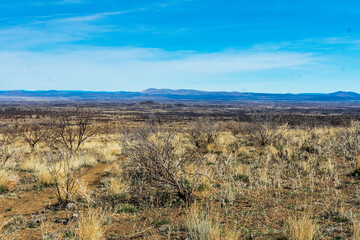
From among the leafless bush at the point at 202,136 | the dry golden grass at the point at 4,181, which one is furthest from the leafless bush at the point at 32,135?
the leafless bush at the point at 202,136

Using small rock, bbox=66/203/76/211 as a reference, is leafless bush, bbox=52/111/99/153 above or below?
above

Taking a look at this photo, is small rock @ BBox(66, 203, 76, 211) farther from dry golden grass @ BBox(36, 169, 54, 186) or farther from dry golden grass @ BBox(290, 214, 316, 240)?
dry golden grass @ BBox(290, 214, 316, 240)

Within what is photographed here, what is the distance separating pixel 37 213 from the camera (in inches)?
219

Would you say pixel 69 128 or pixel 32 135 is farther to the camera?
pixel 32 135

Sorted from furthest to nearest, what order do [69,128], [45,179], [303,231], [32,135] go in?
[32,135] < [69,128] < [45,179] < [303,231]

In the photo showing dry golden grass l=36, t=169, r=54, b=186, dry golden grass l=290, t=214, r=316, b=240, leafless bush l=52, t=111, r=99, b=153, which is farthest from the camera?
leafless bush l=52, t=111, r=99, b=153

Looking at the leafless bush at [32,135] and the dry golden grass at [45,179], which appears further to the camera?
the leafless bush at [32,135]

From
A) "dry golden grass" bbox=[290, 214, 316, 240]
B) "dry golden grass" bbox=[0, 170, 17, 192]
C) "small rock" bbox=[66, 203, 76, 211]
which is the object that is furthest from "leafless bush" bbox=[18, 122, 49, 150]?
"dry golden grass" bbox=[290, 214, 316, 240]

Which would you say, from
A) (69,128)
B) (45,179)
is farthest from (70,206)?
(69,128)

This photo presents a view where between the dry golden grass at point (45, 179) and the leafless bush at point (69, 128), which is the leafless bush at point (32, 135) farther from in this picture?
the dry golden grass at point (45, 179)

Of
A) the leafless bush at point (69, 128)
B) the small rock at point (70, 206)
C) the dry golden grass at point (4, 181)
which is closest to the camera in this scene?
the small rock at point (70, 206)

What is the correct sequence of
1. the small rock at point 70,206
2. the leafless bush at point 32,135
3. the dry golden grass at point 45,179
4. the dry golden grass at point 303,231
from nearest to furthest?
the dry golden grass at point 303,231, the small rock at point 70,206, the dry golden grass at point 45,179, the leafless bush at point 32,135

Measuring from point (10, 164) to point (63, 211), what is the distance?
5.12 metres

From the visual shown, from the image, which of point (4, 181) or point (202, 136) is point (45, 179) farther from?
point (202, 136)
